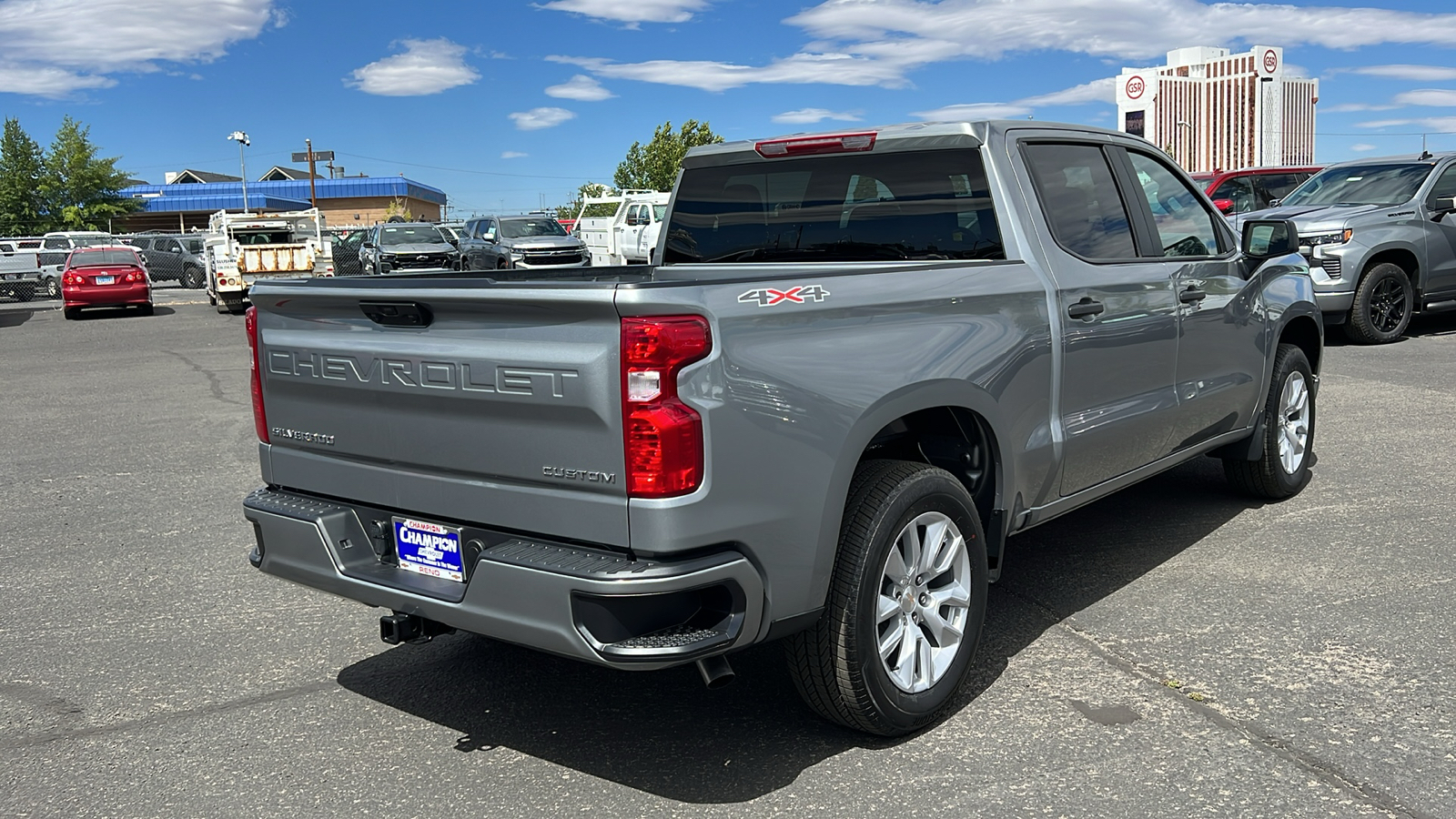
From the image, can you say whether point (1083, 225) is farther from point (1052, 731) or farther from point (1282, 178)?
point (1282, 178)

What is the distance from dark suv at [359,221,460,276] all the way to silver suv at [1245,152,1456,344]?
20.8 meters

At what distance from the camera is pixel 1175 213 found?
5.47 metres

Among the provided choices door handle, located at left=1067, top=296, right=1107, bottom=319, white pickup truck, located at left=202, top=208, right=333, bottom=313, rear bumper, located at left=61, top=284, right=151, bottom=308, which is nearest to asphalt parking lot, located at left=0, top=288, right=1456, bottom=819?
door handle, located at left=1067, top=296, right=1107, bottom=319

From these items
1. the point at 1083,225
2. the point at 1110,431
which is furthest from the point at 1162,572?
the point at 1083,225

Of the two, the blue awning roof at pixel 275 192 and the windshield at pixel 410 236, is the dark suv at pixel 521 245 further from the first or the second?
the blue awning roof at pixel 275 192

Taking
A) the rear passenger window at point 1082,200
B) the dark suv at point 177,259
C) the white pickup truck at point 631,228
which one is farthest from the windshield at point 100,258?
the rear passenger window at point 1082,200

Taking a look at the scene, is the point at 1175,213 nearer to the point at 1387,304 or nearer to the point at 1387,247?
the point at 1387,247

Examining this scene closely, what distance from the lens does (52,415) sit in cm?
1139

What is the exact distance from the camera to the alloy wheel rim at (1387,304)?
1341cm

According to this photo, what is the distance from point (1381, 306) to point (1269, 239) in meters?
9.01

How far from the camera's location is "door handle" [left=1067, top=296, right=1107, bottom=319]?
4.46 meters

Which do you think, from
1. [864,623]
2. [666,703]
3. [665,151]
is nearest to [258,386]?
[666,703]

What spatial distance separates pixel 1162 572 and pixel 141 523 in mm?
5438

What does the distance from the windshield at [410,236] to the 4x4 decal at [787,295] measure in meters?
28.2
